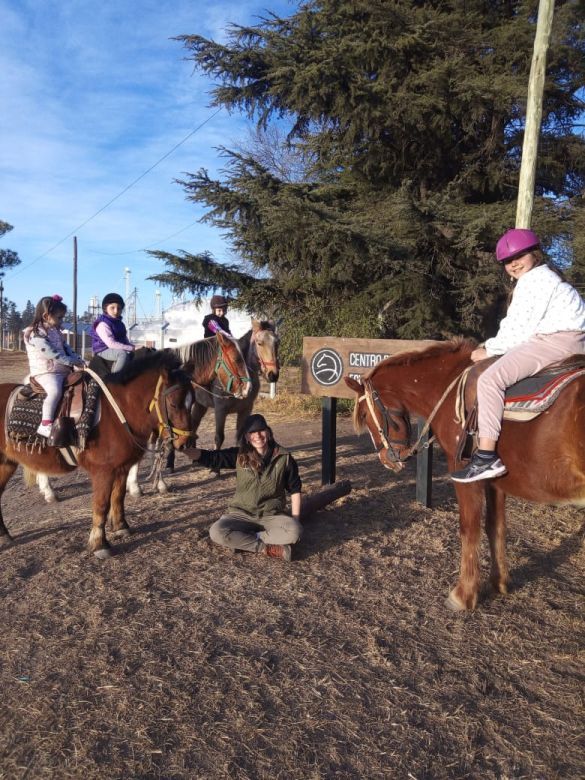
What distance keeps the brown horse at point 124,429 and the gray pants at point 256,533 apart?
0.85 m

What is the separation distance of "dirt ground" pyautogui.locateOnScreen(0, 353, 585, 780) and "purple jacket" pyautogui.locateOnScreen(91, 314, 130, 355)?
226 centimetres

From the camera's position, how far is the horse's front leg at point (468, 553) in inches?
151

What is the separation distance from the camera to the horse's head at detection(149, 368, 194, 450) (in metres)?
4.75

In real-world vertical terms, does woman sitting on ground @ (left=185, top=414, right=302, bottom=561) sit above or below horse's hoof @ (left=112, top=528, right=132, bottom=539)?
above

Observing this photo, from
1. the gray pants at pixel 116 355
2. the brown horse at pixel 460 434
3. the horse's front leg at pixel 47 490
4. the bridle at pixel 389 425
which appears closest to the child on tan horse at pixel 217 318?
the gray pants at pixel 116 355

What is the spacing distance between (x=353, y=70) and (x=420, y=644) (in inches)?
384

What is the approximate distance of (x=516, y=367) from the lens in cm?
345

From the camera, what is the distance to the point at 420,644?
3.49 meters

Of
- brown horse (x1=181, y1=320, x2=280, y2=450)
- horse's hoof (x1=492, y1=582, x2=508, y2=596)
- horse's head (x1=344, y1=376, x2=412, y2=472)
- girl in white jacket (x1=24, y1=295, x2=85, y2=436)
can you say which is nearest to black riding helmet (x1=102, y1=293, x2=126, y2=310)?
brown horse (x1=181, y1=320, x2=280, y2=450)

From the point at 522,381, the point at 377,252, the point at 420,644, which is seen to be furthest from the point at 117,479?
the point at 377,252

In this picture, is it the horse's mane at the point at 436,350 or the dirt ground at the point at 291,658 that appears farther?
the horse's mane at the point at 436,350

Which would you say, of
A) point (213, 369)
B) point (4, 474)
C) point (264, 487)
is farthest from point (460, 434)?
point (4, 474)

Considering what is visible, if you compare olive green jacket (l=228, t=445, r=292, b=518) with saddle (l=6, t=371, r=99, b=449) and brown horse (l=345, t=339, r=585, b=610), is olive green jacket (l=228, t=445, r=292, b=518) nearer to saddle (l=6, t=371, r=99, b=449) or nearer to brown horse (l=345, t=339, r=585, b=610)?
brown horse (l=345, t=339, r=585, b=610)

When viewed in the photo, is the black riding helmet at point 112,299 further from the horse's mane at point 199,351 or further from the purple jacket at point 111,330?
the horse's mane at point 199,351
